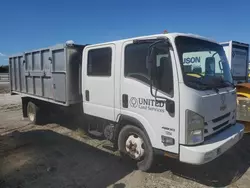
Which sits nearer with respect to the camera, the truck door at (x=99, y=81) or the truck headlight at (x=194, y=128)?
the truck headlight at (x=194, y=128)

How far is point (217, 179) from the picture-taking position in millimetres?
3971

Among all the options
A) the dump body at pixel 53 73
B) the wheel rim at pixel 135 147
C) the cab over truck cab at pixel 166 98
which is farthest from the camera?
the dump body at pixel 53 73

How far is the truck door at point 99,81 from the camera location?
4527 mm

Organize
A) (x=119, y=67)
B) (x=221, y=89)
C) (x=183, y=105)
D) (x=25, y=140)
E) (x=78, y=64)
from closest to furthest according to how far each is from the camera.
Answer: (x=183, y=105) → (x=221, y=89) → (x=119, y=67) → (x=78, y=64) → (x=25, y=140)

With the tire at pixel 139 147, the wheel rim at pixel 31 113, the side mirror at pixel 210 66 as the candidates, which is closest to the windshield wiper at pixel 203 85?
the side mirror at pixel 210 66

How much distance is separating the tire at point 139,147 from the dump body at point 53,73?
1.73 meters

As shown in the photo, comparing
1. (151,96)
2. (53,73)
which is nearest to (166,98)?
(151,96)

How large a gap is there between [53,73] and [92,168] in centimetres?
278

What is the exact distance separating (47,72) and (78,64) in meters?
1.28

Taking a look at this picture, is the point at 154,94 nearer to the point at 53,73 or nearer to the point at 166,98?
the point at 166,98

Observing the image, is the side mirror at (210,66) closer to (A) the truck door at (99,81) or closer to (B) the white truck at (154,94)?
(B) the white truck at (154,94)

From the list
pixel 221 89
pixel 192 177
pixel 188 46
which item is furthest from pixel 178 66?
pixel 192 177

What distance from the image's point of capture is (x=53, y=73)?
5.90 m

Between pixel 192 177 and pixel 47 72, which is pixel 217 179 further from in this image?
pixel 47 72
